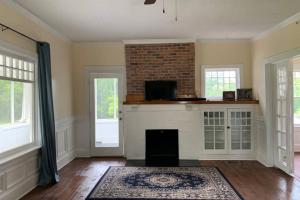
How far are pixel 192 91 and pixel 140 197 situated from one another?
3116 millimetres

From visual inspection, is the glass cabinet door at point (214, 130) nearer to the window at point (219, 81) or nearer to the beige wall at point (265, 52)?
the window at point (219, 81)

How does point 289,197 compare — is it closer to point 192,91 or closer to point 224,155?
point 224,155

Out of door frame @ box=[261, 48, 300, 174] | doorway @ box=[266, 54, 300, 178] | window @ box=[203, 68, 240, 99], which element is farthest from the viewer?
window @ box=[203, 68, 240, 99]

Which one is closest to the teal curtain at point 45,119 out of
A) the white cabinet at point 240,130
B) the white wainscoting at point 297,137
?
the white cabinet at point 240,130

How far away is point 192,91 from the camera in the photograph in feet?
20.3

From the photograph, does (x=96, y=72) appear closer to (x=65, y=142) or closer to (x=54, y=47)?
(x=54, y=47)

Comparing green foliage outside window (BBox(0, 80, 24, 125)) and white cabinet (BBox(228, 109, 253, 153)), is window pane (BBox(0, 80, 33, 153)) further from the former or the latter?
white cabinet (BBox(228, 109, 253, 153))

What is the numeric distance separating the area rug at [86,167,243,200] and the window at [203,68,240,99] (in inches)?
75.8

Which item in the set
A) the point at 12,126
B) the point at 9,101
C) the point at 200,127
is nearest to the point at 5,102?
the point at 9,101

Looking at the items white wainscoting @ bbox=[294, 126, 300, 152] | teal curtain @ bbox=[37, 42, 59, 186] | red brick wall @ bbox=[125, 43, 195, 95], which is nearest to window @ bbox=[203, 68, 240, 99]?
red brick wall @ bbox=[125, 43, 195, 95]

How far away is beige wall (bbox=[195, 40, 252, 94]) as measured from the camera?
6270mm

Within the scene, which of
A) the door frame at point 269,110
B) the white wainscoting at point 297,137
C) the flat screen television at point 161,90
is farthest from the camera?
the white wainscoting at point 297,137

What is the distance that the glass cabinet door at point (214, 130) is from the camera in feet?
19.8

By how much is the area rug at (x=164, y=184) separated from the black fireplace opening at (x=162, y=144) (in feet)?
2.77
